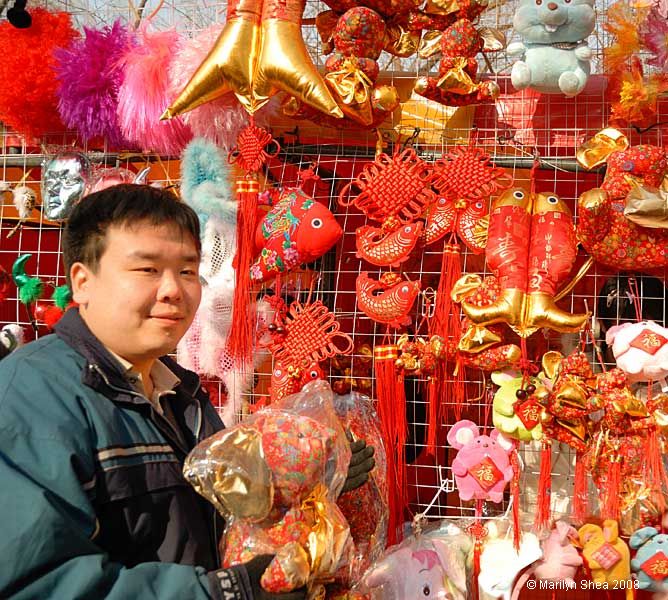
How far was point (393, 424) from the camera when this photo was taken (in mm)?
1854

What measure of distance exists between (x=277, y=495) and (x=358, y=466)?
241mm

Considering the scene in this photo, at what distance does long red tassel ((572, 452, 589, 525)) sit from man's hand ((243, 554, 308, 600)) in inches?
37.2

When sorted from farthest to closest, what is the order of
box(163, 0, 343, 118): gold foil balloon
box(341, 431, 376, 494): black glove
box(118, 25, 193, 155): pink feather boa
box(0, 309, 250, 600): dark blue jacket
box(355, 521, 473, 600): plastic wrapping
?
box(118, 25, 193, 155): pink feather boa → box(163, 0, 343, 118): gold foil balloon → box(355, 521, 473, 600): plastic wrapping → box(341, 431, 376, 494): black glove → box(0, 309, 250, 600): dark blue jacket

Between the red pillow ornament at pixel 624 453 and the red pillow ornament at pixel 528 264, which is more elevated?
the red pillow ornament at pixel 528 264

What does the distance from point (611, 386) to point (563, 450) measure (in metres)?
0.29

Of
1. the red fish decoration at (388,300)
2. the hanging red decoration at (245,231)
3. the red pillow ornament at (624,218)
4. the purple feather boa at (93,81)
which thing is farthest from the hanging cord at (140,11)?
the red pillow ornament at (624,218)

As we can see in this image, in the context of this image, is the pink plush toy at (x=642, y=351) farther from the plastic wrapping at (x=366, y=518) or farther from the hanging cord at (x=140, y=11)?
the hanging cord at (x=140, y=11)

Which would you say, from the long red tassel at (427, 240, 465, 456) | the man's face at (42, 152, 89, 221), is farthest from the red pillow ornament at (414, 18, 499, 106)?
the man's face at (42, 152, 89, 221)

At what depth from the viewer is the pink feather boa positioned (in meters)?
2.08

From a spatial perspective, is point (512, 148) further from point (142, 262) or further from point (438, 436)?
point (142, 262)

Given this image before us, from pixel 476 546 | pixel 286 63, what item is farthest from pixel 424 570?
pixel 286 63

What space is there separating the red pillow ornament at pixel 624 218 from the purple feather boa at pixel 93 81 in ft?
3.93

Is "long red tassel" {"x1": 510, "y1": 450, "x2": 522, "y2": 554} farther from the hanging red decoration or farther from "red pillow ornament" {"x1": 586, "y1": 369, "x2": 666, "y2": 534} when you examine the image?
the hanging red decoration

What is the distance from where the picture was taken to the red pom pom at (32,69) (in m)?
2.20
